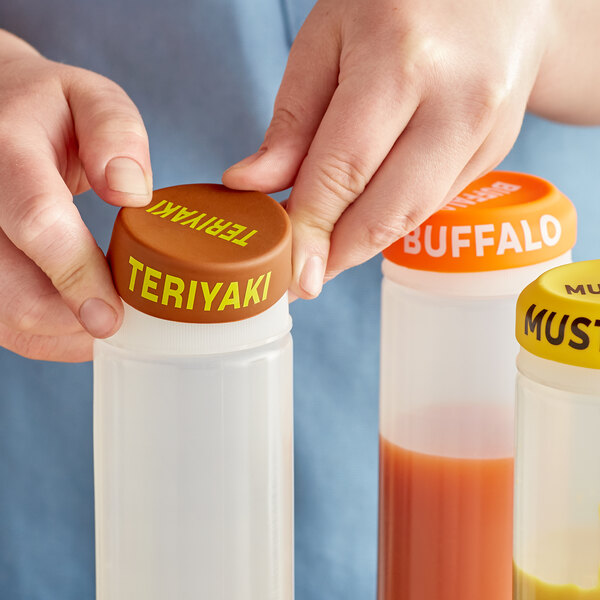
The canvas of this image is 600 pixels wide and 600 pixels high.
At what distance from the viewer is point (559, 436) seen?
0.42 meters

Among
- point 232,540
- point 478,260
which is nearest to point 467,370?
point 478,260

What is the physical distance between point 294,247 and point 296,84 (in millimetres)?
141

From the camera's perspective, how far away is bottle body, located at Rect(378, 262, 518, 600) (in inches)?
22.4

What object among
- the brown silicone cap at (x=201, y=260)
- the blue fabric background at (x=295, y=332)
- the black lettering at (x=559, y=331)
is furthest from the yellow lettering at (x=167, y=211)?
the blue fabric background at (x=295, y=332)

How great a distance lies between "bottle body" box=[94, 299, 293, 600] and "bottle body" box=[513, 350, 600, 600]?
14 centimetres

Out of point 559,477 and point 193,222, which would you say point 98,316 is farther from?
point 559,477

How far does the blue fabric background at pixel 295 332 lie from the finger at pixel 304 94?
32 cm

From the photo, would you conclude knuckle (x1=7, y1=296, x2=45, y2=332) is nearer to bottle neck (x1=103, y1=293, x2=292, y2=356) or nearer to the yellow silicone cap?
bottle neck (x1=103, y1=293, x2=292, y2=356)

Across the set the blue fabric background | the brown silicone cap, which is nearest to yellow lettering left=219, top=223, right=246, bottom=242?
the brown silicone cap

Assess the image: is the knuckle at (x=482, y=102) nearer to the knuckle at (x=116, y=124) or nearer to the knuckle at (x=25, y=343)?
the knuckle at (x=116, y=124)

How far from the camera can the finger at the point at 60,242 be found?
0.47 metres

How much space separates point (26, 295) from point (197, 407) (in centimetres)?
16

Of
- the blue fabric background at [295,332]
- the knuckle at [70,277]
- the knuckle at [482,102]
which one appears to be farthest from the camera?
the blue fabric background at [295,332]

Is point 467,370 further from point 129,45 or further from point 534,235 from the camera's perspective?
point 129,45
